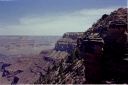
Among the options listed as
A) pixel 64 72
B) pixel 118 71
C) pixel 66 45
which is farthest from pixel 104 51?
pixel 66 45

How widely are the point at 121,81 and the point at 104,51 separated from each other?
3.06 m

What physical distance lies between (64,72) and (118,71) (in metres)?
18.3

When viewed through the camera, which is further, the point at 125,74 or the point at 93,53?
the point at 93,53

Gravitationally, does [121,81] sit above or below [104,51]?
below

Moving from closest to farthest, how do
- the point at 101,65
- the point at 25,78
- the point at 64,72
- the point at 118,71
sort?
the point at 118,71 → the point at 101,65 → the point at 64,72 → the point at 25,78

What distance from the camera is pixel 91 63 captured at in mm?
19609

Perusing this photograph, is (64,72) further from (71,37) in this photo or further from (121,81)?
(71,37)

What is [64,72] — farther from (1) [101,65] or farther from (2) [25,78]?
(2) [25,78]

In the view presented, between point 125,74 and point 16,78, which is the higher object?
point 125,74

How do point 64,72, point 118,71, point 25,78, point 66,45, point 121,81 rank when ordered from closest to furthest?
point 121,81
point 118,71
point 64,72
point 25,78
point 66,45

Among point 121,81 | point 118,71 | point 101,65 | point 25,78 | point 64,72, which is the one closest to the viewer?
point 121,81

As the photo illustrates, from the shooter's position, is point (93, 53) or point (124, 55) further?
point (93, 53)

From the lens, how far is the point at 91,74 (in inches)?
768

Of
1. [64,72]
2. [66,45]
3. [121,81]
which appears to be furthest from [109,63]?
[66,45]
